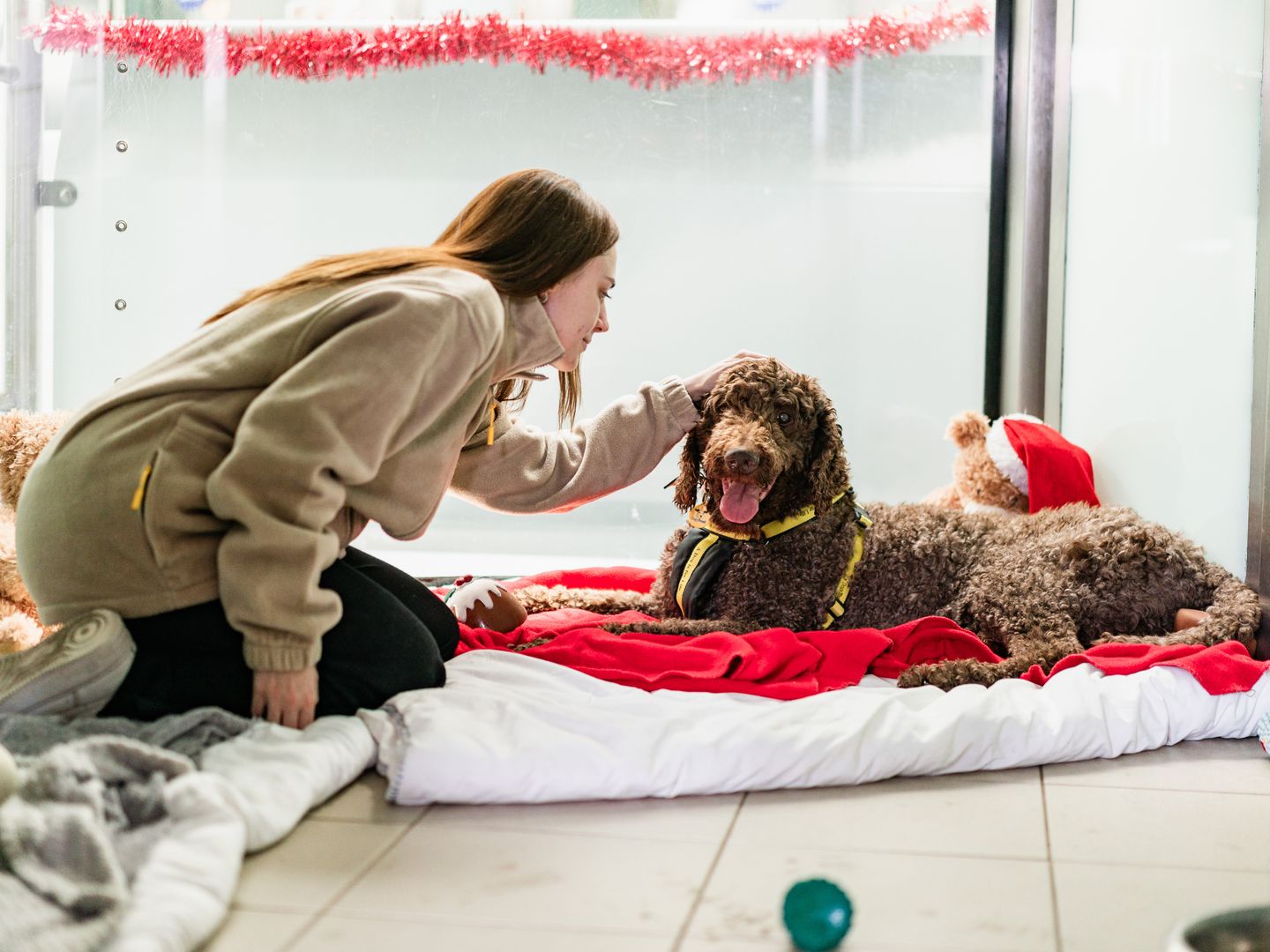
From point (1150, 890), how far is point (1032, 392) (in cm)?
246

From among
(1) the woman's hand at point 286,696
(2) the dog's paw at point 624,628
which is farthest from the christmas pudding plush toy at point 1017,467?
(1) the woman's hand at point 286,696

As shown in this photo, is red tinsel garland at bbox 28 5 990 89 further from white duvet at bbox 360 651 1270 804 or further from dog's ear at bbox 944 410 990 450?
white duvet at bbox 360 651 1270 804

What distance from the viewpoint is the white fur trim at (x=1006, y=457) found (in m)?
3.21

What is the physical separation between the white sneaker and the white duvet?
0.39m

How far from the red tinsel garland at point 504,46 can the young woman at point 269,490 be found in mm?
2033

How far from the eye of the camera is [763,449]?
245 centimetres

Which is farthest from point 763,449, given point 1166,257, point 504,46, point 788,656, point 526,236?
point 504,46

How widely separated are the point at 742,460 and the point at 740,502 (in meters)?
0.15

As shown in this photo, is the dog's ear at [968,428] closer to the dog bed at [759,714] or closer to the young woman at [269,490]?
the dog bed at [759,714]

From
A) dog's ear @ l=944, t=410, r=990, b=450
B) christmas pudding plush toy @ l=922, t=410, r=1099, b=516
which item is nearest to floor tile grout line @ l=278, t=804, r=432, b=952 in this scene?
christmas pudding plush toy @ l=922, t=410, r=1099, b=516

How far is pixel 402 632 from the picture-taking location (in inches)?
80.7

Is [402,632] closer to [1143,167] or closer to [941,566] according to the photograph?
[941,566]

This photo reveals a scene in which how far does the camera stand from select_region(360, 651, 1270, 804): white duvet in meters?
1.77

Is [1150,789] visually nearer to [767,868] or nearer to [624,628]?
[767,868]
